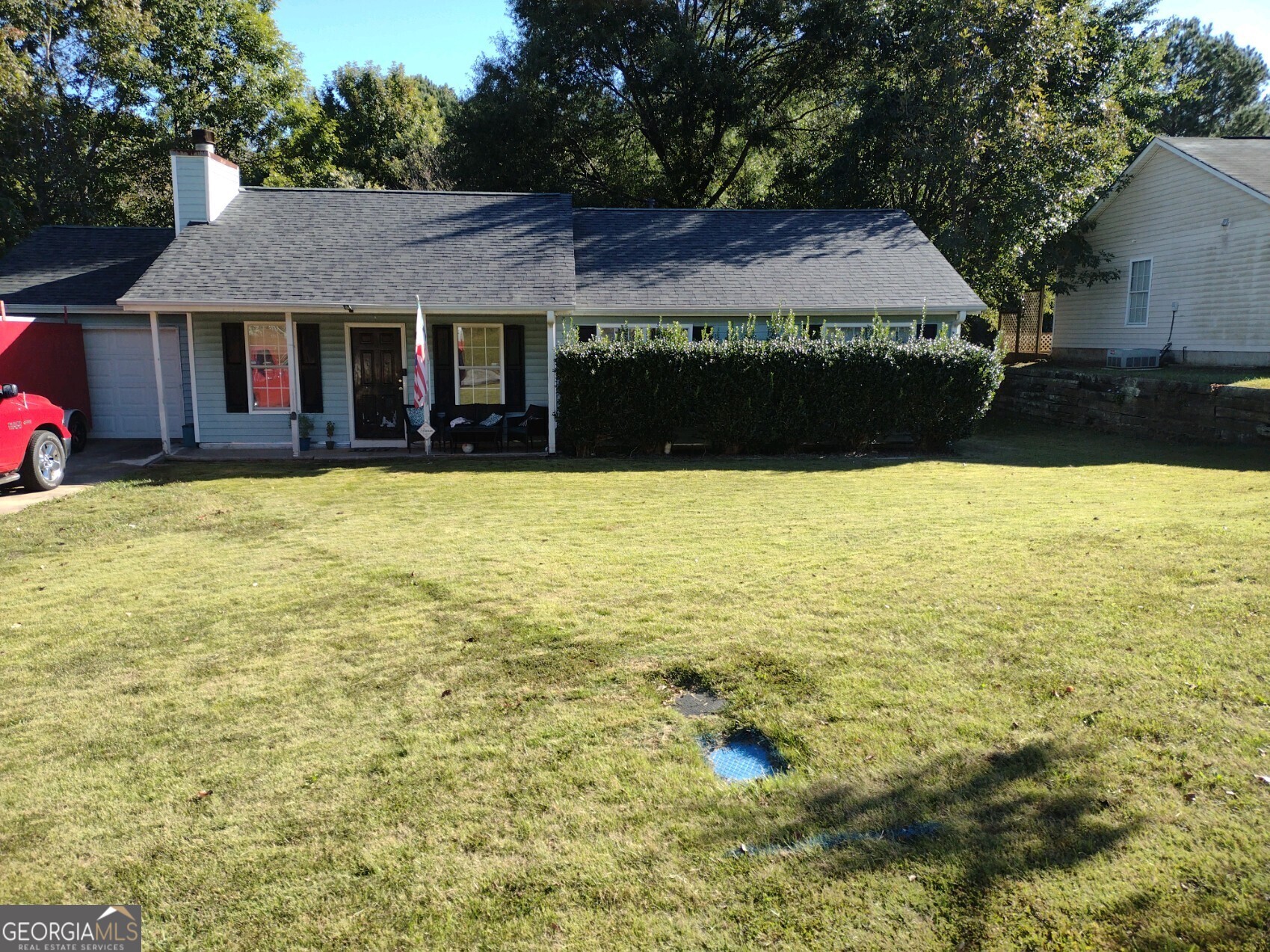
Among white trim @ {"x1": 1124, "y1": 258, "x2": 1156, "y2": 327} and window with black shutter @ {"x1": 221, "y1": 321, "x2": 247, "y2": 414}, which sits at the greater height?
white trim @ {"x1": 1124, "y1": 258, "x2": 1156, "y2": 327}

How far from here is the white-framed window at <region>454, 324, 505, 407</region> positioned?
1518 cm

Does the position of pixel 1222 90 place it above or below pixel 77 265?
above

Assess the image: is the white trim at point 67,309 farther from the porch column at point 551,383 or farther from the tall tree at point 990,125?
the tall tree at point 990,125

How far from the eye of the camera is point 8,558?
302 inches

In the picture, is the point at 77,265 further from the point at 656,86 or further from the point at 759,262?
the point at 656,86

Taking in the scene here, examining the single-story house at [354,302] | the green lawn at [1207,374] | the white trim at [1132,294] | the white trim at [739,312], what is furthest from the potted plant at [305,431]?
the white trim at [1132,294]

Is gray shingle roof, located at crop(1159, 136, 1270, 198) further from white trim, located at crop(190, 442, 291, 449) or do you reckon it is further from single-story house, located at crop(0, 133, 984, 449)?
white trim, located at crop(190, 442, 291, 449)

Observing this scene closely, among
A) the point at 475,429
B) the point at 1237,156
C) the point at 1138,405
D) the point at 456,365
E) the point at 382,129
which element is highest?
the point at 382,129

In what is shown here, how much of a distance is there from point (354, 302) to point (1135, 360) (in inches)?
709

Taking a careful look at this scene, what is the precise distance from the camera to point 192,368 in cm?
1425

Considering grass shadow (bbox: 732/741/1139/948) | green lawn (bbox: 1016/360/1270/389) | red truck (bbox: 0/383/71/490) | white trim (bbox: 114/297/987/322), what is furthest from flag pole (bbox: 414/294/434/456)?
green lawn (bbox: 1016/360/1270/389)

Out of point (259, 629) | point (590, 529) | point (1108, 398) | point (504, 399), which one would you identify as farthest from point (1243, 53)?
point (259, 629)

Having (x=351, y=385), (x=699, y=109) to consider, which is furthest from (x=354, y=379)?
(x=699, y=109)

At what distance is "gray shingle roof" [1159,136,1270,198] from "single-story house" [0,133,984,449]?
772 cm
